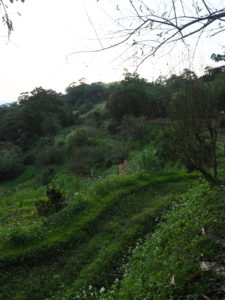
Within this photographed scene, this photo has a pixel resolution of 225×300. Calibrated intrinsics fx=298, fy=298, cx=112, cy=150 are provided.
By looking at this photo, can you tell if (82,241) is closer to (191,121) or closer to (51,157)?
(191,121)

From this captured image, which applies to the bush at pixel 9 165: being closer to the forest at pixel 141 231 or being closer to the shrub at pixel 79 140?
the shrub at pixel 79 140

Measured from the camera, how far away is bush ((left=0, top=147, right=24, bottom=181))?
28.3 metres

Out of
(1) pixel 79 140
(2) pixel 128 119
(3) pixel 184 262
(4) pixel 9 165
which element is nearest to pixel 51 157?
(1) pixel 79 140

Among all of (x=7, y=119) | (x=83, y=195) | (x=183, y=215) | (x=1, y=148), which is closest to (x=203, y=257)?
(x=183, y=215)

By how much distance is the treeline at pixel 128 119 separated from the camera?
8312 mm

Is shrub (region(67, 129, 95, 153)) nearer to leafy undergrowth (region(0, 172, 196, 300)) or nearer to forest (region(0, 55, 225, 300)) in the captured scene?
forest (region(0, 55, 225, 300))

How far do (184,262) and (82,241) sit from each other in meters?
4.17

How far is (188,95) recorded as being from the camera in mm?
8391

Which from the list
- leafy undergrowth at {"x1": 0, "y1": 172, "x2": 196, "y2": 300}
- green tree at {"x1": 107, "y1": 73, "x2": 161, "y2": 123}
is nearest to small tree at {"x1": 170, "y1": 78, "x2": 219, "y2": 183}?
leafy undergrowth at {"x1": 0, "y1": 172, "x2": 196, "y2": 300}

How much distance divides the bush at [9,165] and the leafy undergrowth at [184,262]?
78.8 feet

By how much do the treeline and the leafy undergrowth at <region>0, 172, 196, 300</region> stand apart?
2.05 meters

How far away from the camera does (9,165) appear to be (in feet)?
93.2

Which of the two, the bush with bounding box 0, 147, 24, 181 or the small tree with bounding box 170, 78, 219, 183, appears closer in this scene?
the small tree with bounding box 170, 78, 219, 183

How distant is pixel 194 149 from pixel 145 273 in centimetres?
439
